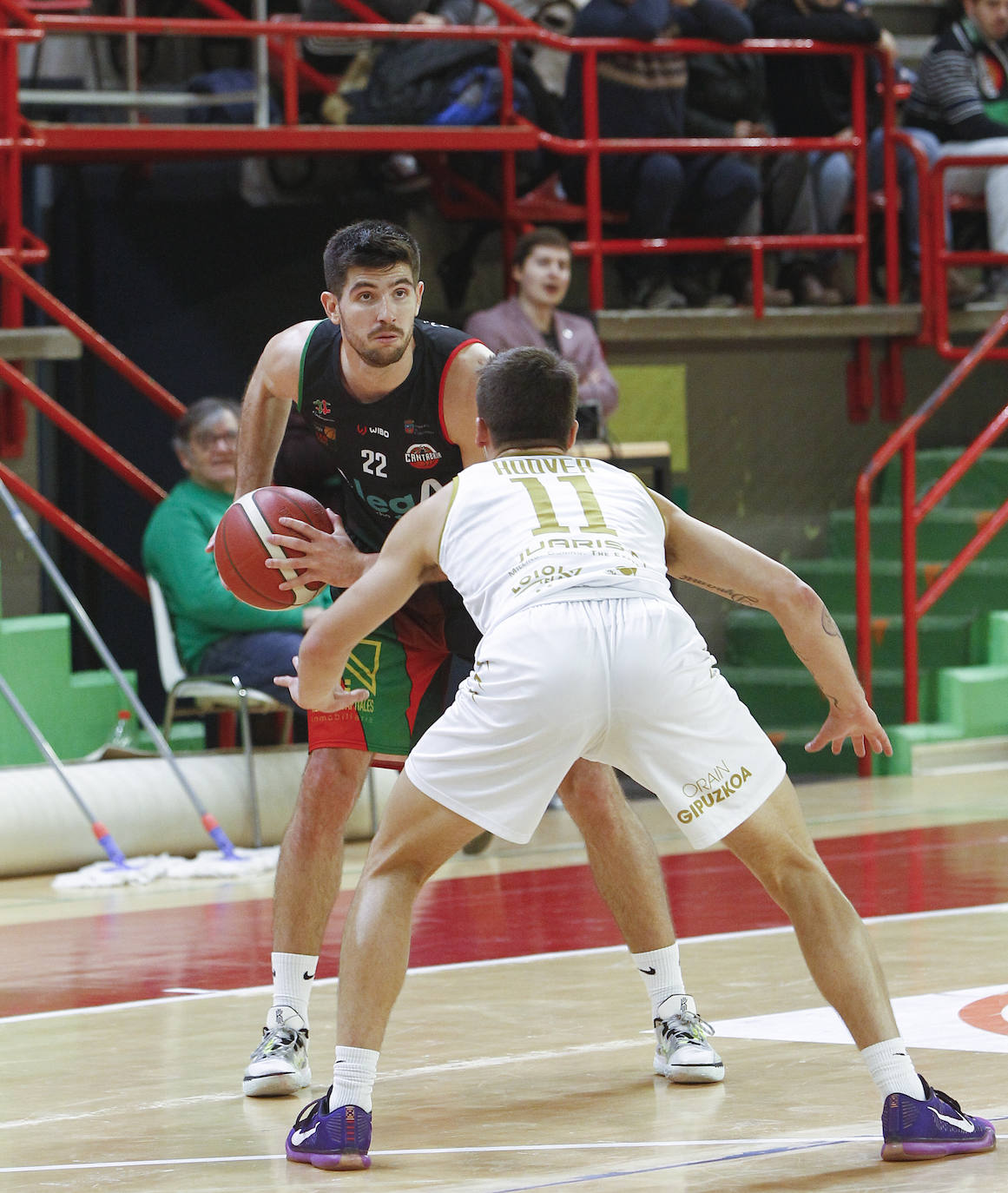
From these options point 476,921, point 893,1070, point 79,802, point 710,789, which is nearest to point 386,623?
point 710,789

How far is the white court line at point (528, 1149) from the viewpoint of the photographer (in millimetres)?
3861

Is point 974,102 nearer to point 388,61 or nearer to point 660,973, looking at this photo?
point 388,61

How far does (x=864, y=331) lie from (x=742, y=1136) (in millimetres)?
8261

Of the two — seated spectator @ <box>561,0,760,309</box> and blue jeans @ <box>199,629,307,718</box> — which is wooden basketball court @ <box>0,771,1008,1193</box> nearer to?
blue jeans @ <box>199,629,307,718</box>

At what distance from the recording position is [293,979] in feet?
15.4

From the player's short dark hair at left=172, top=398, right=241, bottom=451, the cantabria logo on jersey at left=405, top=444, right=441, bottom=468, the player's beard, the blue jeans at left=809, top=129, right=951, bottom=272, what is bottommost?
the cantabria logo on jersey at left=405, top=444, right=441, bottom=468

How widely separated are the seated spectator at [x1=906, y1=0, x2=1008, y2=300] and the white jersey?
8.55 m

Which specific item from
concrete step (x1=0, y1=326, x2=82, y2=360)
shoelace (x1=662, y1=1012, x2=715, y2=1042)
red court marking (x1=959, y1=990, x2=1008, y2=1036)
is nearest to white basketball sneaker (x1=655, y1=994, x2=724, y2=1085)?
shoelace (x1=662, y1=1012, x2=715, y2=1042)

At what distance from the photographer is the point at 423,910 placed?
7055 millimetres

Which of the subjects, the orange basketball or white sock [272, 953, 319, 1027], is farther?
the orange basketball

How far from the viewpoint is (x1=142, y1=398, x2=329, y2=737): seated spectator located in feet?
27.6

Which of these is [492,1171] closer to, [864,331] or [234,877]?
[234,877]

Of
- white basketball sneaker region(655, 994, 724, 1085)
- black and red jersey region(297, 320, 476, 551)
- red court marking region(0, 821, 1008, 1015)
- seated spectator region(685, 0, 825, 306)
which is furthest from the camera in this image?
seated spectator region(685, 0, 825, 306)

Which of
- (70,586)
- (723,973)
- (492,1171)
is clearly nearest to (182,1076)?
(492,1171)
